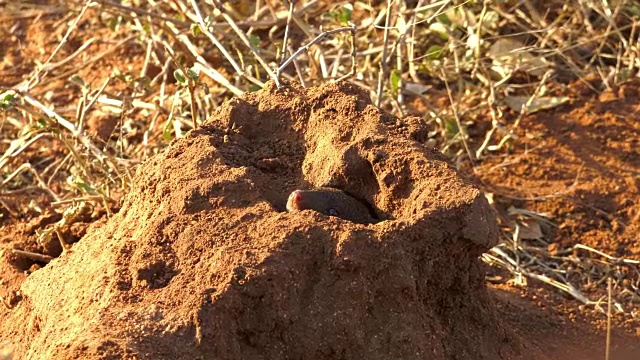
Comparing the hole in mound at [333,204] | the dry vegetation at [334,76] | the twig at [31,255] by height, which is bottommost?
the dry vegetation at [334,76]

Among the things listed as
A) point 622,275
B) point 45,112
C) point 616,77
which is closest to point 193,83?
point 45,112

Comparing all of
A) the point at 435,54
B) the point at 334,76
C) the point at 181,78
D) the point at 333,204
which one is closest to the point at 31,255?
the point at 181,78

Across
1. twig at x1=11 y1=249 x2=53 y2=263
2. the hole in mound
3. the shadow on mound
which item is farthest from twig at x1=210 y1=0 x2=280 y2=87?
twig at x1=11 y1=249 x2=53 y2=263

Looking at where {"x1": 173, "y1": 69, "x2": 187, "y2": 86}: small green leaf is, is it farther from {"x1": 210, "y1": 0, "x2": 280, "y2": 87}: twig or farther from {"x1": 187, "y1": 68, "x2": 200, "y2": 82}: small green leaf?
{"x1": 210, "y1": 0, "x2": 280, "y2": 87}: twig

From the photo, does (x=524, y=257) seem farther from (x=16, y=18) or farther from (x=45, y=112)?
(x=16, y=18)

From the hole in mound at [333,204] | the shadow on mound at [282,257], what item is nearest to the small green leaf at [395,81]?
the shadow on mound at [282,257]

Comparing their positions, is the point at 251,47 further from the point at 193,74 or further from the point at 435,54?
the point at 435,54

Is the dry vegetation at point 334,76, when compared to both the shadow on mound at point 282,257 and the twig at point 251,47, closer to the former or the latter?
the twig at point 251,47
